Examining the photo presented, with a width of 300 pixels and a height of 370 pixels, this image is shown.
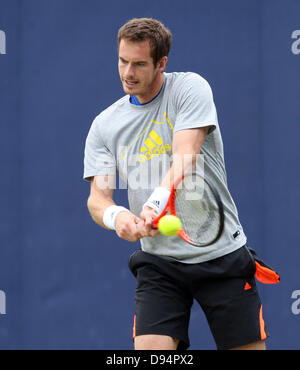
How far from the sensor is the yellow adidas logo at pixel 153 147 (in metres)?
2.87

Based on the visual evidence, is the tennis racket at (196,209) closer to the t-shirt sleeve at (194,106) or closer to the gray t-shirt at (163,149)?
the gray t-shirt at (163,149)

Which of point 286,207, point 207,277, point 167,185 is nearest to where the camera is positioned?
point 167,185

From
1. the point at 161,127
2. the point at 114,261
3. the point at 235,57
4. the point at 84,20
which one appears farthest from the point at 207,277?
the point at 84,20

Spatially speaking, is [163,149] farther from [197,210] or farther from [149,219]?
[149,219]

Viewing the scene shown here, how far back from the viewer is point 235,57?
4.07 meters

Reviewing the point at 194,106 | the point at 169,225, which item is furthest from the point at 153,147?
the point at 169,225

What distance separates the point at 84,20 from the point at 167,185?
180 cm

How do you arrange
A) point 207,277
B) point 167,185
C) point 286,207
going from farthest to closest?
point 286,207 → point 207,277 → point 167,185

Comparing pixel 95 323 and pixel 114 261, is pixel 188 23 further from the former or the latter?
pixel 95 323

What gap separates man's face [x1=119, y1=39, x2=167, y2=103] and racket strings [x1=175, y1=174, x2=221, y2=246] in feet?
1.49

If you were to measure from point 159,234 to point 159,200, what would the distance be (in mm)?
333

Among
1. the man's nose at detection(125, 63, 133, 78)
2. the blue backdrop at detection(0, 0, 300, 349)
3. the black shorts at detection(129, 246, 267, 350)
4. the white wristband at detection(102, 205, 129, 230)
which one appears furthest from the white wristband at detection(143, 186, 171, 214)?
the blue backdrop at detection(0, 0, 300, 349)

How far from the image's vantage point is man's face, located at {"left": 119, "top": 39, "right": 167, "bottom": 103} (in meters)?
2.80

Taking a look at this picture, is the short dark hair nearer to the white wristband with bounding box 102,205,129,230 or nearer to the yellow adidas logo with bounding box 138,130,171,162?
the yellow adidas logo with bounding box 138,130,171,162
